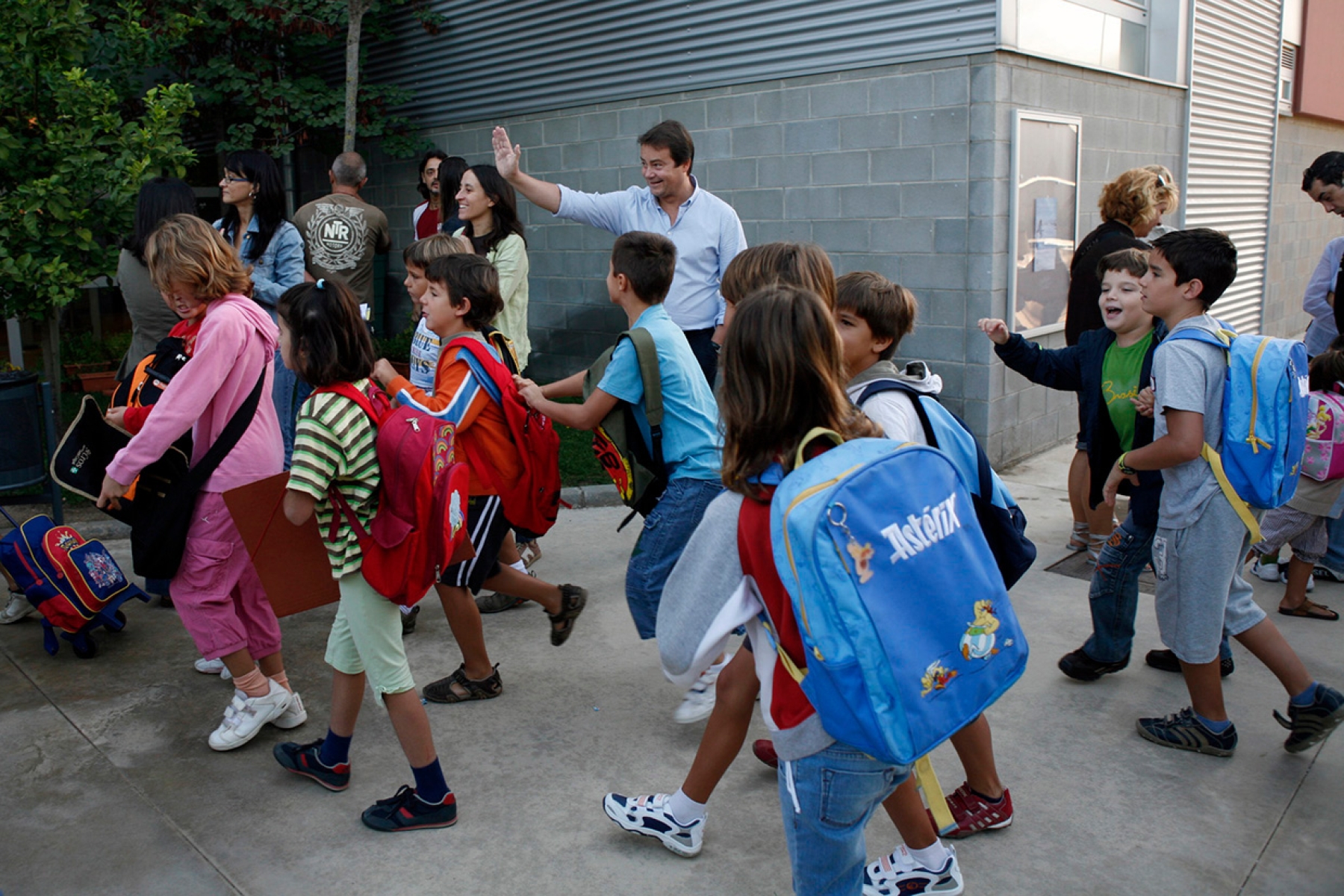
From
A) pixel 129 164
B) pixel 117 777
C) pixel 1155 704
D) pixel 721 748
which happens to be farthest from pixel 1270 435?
pixel 129 164

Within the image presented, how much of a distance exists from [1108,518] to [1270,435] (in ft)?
6.80

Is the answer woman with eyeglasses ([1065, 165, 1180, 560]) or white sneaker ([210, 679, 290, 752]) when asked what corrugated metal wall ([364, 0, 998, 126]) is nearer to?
woman with eyeglasses ([1065, 165, 1180, 560])

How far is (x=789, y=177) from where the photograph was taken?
7488 millimetres

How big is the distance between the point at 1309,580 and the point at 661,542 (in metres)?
3.19

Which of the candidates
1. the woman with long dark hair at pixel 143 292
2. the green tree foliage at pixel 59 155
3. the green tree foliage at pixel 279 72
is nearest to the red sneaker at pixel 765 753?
the woman with long dark hair at pixel 143 292

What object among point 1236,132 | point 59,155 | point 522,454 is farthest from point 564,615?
point 1236,132

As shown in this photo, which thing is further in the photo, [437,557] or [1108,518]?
[1108,518]

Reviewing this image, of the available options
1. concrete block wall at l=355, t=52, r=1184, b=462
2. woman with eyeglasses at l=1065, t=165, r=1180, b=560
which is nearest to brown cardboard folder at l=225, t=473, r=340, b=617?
woman with eyeglasses at l=1065, t=165, r=1180, b=560

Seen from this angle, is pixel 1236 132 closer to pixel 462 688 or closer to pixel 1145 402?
pixel 1145 402

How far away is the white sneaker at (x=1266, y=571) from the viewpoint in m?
5.18

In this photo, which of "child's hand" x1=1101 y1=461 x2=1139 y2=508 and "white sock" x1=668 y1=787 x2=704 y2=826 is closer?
"white sock" x1=668 y1=787 x2=704 y2=826

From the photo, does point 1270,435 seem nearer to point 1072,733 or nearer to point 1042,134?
point 1072,733

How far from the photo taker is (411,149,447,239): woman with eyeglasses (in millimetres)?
7035

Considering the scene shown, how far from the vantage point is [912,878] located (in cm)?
273
